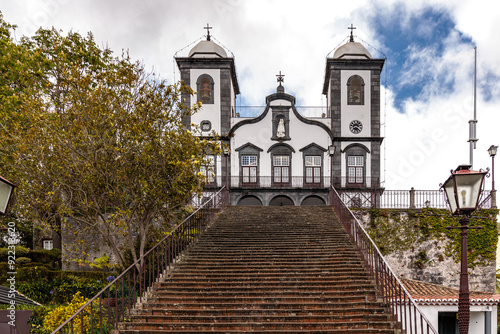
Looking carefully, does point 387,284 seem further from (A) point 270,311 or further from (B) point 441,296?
(B) point 441,296

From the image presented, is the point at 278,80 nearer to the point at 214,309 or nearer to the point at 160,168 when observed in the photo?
the point at 160,168

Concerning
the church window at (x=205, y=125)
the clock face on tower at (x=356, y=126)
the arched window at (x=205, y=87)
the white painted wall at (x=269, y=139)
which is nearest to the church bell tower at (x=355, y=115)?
the clock face on tower at (x=356, y=126)

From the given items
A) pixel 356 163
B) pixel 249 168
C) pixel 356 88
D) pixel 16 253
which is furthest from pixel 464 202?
pixel 16 253

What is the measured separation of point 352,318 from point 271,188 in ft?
51.6

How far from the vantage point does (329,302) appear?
8.50m

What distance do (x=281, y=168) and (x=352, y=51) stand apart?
8815mm

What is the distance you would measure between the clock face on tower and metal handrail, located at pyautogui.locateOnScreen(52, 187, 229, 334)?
1288 centimetres

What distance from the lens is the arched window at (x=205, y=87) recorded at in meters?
24.7

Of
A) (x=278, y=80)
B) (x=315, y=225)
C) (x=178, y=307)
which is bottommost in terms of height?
(x=178, y=307)

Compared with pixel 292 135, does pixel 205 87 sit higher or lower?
higher

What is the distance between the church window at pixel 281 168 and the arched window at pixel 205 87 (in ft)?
18.2

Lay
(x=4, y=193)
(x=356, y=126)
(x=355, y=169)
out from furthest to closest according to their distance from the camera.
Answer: (x=356, y=126), (x=355, y=169), (x=4, y=193)

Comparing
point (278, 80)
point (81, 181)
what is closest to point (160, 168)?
point (81, 181)

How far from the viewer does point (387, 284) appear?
8.14 m
